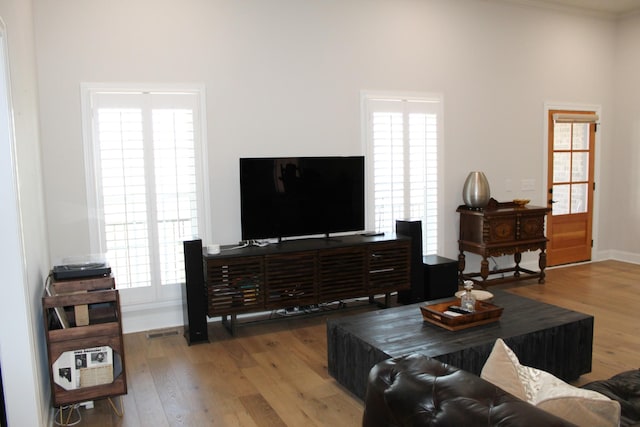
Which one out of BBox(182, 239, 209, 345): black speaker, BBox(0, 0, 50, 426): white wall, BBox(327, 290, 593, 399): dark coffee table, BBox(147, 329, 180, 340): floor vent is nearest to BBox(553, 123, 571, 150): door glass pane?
BBox(327, 290, 593, 399): dark coffee table

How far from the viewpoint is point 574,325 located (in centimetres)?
340

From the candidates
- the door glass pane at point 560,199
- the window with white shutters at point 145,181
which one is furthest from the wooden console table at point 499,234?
the window with white shutters at point 145,181

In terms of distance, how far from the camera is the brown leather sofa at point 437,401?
4.55 feet

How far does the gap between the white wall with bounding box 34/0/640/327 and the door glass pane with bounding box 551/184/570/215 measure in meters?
0.25

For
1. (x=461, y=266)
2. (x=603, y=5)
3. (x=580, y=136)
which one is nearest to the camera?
(x=461, y=266)

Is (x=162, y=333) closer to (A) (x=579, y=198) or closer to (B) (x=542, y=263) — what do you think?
(B) (x=542, y=263)

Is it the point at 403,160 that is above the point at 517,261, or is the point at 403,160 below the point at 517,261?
above

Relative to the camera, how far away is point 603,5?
6.53 meters

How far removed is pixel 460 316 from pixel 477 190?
278 cm

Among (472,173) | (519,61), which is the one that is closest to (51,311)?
(472,173)

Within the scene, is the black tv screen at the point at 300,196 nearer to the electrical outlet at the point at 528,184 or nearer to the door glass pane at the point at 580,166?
the electrical outlet at the point at 528,184

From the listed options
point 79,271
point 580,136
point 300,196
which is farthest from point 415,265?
point 580,136

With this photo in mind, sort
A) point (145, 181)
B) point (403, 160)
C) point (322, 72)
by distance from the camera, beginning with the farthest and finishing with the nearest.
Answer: point (403, 160)
point (322, 72)
point (145, 181)

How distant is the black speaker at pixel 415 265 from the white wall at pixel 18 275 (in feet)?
10.9
